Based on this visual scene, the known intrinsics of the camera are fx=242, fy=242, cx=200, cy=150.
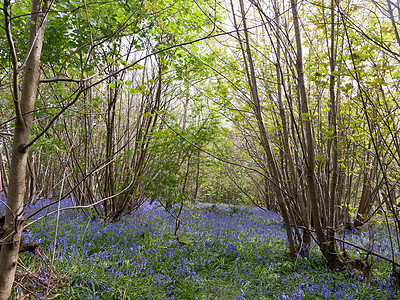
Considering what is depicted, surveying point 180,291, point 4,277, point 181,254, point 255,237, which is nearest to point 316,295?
point 180,291

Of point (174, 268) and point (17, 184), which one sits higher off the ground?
point (17, 184)

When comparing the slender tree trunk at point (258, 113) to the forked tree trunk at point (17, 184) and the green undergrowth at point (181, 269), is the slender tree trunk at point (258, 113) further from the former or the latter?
the forked tree trunk at point (17, 184)

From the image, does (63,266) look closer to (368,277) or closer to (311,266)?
(311,266)

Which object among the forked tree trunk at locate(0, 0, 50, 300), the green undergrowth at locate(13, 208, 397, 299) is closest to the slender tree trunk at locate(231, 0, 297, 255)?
the green undergrowth at locate(13, 208, 397, 299)

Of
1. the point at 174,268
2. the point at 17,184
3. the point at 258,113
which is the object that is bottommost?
the point at 174,268

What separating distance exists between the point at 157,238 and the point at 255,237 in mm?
2545

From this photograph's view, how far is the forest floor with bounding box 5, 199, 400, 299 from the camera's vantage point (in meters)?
3.00

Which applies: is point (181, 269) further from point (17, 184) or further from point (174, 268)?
point (17, 184)

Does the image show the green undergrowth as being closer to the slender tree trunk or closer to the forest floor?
the forest floor

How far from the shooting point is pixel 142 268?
11.6 ft

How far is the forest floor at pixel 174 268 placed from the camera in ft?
9.83

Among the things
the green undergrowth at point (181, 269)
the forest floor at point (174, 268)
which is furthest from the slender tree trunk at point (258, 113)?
the forest floor at point (174, 268)

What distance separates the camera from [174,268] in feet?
12.9

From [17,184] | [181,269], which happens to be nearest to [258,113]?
[181,269]
